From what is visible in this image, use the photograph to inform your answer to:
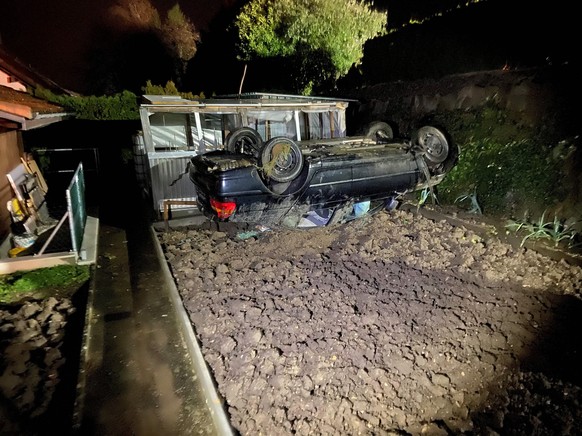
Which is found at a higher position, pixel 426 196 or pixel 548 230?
pixel 426 196

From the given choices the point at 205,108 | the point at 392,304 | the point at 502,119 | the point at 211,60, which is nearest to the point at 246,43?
the point at 211,60

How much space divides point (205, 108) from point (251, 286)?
4460 mm

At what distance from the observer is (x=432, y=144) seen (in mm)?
6637

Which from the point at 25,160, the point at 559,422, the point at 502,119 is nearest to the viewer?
the point at 559,422

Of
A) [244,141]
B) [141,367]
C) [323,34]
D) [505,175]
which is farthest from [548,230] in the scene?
[323,34]

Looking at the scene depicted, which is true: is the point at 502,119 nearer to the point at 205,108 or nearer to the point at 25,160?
the point at 205,108

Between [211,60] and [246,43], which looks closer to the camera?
[246,43]

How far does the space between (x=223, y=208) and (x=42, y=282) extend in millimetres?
2882

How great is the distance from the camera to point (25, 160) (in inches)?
295

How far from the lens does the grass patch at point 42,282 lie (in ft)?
14.5

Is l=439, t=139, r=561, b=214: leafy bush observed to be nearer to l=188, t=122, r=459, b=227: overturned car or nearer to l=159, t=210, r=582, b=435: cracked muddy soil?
l=188, t=122, r=459, b=227: overturned car

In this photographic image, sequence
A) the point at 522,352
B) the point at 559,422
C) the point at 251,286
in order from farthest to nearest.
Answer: the point at 251,286
the point at 522,352
the point at 559,422

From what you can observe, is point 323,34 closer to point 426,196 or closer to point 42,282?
point 426,196

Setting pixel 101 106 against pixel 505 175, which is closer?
pixel 505 175
